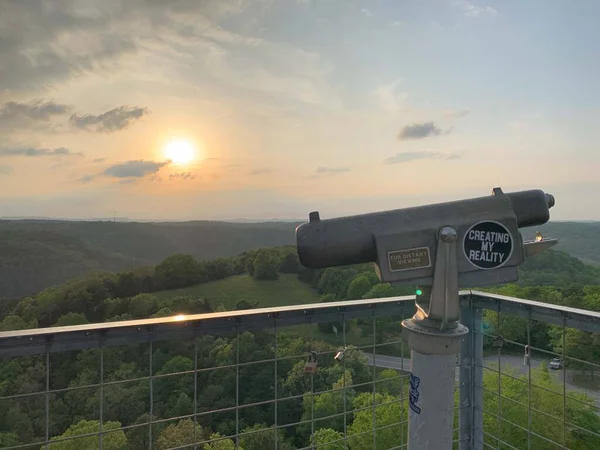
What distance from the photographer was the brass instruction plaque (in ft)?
6.14

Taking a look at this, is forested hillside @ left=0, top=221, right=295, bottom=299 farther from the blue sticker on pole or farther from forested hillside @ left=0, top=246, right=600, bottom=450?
the blue sticker on pole

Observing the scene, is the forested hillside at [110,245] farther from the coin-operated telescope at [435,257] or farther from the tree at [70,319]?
the coin-operated telescope at [435,257]

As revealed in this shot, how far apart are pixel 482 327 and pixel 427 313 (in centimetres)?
129

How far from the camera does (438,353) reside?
1817 millimetres

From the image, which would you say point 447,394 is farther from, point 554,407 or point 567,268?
point 567,268

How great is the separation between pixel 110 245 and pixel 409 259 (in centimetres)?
5037

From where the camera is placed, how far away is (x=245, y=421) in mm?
23344

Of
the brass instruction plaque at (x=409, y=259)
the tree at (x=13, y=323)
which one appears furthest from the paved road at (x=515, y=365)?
the tree at (x=13, y=323)

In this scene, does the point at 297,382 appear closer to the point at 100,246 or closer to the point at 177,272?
the point at 177,272

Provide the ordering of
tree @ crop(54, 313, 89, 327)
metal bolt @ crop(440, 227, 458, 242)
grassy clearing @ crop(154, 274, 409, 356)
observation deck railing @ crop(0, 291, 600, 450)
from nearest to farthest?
metal bolt @ crop(440, 227, 458, 242) → observation deck railing @ crop(0, 291, 600, 450) → tree @ crop(54, 313, 89, 327) → grassy clearing @ crop(154, 274, 409, 356)

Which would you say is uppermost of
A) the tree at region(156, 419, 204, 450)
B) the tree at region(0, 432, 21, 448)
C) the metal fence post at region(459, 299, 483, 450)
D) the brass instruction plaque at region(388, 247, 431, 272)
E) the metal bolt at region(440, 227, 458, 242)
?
the metal bolt at region(440, 227, 458, 242)

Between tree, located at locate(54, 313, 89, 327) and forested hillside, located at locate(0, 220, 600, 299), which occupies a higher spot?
forested hillside, located at locate(0, 220, 600, 299)

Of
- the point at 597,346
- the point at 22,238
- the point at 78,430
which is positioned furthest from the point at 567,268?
the point at 22,238

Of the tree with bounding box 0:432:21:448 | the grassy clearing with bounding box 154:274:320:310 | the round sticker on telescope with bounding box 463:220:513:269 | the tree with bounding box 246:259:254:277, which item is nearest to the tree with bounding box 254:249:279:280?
the grassy clearing with bounding box 154:274:320:310
